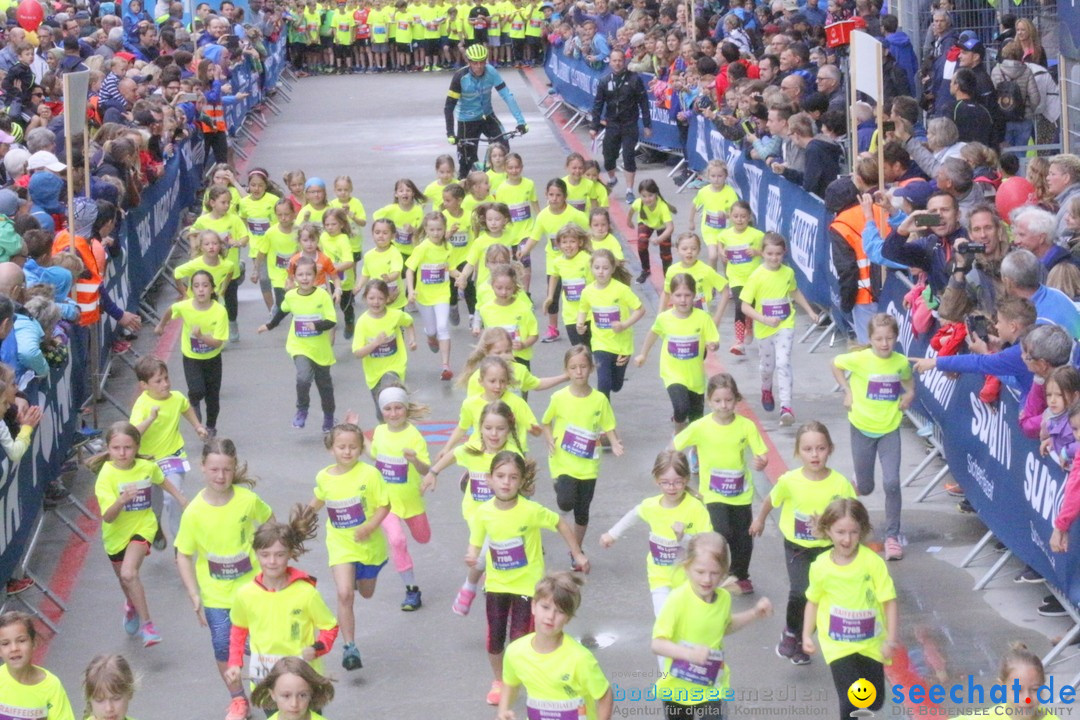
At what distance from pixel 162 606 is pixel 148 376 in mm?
1568

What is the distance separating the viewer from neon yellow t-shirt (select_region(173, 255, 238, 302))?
50.2 ft

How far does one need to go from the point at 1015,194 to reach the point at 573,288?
404 cm

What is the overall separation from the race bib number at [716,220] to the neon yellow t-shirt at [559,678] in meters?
9.66

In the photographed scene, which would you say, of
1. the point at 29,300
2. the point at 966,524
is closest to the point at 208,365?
the point at 29,300

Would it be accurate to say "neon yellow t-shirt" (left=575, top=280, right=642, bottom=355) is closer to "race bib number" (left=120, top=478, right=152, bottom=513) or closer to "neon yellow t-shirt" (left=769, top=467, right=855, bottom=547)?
"neon yellow t-shirt" (left=769, top=467, right=855, bottom=547)

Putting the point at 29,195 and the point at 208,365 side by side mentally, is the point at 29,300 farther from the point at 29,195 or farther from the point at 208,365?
the point at 29,195

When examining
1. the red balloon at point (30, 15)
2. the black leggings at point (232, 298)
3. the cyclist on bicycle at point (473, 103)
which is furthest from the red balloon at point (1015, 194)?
the red balloon at point (30, 15)

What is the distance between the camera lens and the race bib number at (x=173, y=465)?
11.2 meters

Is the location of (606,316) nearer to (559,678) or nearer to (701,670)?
(701,670)

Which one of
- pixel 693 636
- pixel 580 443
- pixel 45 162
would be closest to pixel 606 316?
pixel 580 443

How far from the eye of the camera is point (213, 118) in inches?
990

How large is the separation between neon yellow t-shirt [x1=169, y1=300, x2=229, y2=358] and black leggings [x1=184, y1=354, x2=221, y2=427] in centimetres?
7

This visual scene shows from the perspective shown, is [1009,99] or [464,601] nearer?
[464,601]

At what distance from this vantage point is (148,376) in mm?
11289
